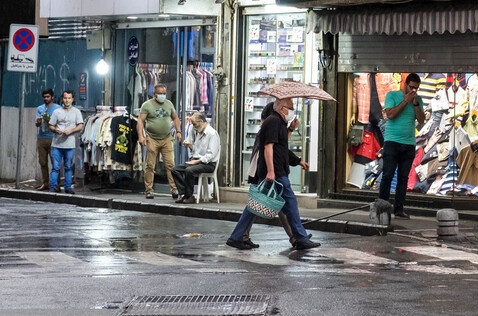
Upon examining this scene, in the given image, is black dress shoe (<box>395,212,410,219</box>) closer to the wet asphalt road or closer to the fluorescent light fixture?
the wet asphalt road

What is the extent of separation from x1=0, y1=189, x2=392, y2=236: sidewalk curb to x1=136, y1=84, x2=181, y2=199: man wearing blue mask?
824mm

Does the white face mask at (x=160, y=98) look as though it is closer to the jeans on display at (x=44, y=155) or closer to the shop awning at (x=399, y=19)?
the jeans on display at (x=44, y=155)

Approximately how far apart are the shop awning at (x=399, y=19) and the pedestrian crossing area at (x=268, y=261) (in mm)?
4524

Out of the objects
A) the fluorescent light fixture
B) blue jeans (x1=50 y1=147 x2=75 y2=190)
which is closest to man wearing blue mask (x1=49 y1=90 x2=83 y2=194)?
blue jeans (x1=50 y1=147 x2=75 y2=190)

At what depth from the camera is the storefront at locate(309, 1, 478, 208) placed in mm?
19859

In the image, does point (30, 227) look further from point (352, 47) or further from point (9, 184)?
point (9, 184)

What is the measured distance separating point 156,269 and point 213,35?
11654 millimetres

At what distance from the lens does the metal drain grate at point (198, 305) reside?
10.5m

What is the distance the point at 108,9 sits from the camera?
26.0 m

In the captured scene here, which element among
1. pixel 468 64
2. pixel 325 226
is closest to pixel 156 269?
pixel 325 226

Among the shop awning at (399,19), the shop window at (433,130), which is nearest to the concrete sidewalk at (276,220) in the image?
the shop window at (433,130)

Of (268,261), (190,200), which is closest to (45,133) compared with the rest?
(190,200)

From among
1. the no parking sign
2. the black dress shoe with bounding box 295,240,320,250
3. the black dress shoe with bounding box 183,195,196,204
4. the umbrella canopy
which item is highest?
the no parking sign

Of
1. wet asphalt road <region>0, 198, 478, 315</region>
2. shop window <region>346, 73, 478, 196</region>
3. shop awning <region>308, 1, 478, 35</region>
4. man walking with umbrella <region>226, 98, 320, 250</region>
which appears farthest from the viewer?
shop window <region>346, 73, 478, 196</region>
